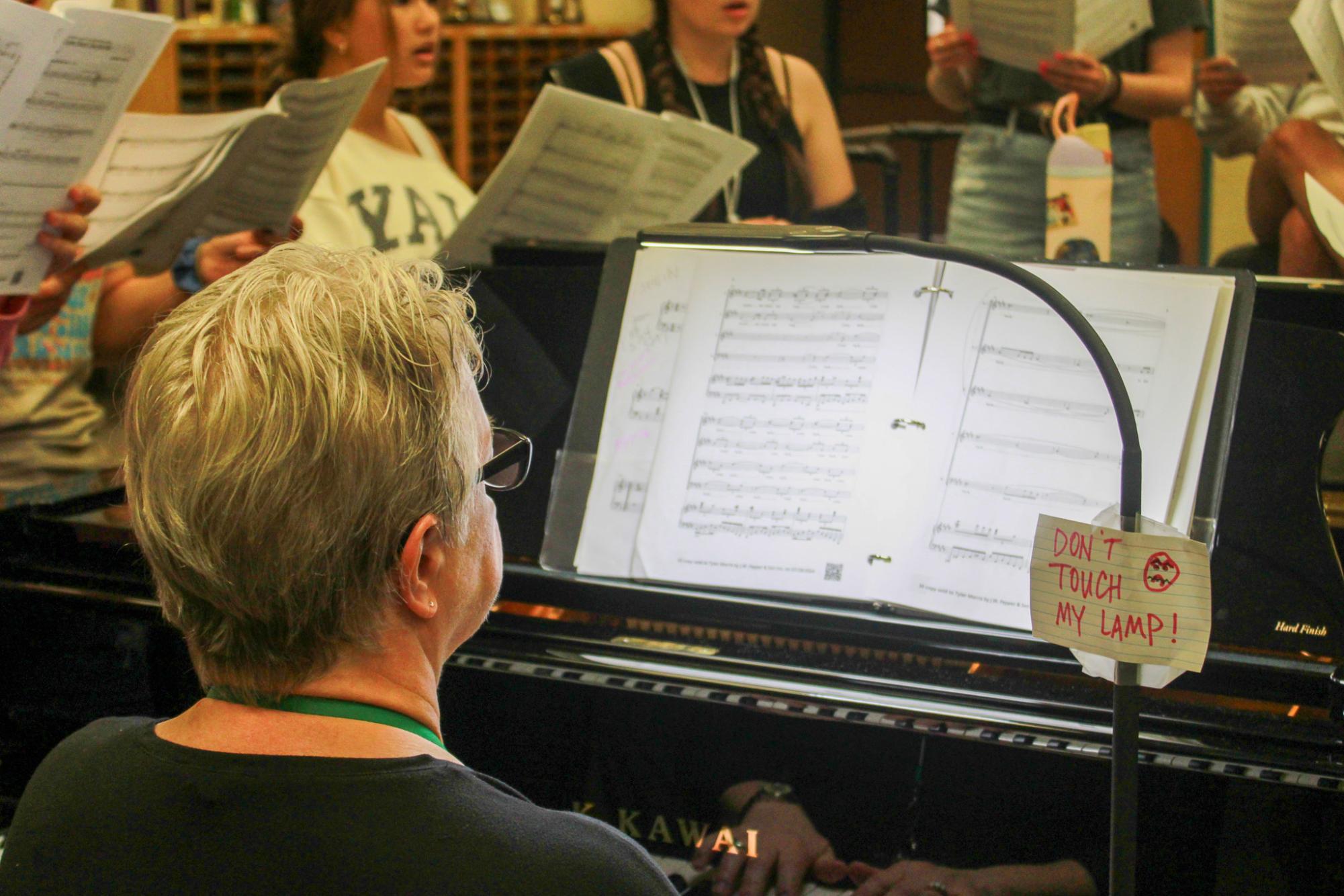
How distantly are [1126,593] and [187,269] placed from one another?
158 centimetres

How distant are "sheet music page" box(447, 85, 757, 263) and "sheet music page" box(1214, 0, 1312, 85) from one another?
90 centimetres

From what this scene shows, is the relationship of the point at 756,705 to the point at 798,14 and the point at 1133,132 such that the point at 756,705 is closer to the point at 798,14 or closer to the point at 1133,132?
the point at 1133,132

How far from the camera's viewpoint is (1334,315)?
1248 mm

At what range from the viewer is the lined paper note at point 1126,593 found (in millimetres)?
859

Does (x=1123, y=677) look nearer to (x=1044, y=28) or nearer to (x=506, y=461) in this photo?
(x=506, y=461)

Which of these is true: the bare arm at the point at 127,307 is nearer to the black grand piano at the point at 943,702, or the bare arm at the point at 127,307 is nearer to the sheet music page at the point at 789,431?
the black grand piano at the point at 943,702

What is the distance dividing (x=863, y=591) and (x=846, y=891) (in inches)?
10.8

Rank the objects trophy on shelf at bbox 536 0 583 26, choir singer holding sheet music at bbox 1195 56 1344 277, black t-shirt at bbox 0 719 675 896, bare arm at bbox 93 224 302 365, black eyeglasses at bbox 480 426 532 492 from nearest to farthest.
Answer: black t-shirt at bbox 0 719 675 896, black eyeglasses at bbox 480 426 532 492, choir singer holding sheet music at bbox 1195 56 1344 277, bare arm at bbox 93 224 302 365, trophy on shelf at bbox 536 0 583 26

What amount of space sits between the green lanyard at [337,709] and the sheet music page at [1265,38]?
78.8 inches

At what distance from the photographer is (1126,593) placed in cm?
88

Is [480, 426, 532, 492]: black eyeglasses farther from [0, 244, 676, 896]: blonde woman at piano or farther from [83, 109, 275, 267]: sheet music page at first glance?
[83, 109, 275, 267]: sheet music page

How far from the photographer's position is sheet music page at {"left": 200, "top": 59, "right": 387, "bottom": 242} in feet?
5.76

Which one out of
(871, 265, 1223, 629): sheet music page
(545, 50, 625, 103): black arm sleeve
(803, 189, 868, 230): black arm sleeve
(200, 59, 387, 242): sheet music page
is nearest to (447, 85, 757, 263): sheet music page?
(200, 59, 387, 242): sheet music page

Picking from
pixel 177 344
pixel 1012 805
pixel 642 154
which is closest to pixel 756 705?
pixel 1012 805
